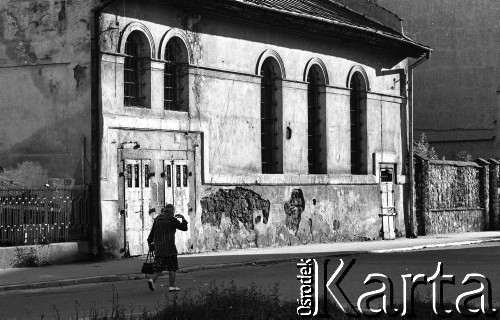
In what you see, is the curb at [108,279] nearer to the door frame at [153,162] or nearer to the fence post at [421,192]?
the door frame at [153,162]

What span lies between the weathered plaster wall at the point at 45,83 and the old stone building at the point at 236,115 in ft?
0.16

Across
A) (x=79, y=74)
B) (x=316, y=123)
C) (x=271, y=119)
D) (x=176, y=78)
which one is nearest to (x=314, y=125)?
(x=316, y=123)

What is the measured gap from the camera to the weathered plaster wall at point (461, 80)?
46938mm

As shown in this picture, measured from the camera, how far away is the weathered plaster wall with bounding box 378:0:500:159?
1848 inches

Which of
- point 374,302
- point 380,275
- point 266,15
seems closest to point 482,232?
point 266,15

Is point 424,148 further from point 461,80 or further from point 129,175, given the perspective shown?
point 129,175

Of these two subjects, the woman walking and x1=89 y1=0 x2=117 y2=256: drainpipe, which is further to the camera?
x1=89 y1=0 x2=117 y2=256: drainpipe

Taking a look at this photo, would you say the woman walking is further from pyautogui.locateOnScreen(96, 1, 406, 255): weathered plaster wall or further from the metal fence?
pyautogui.locateOnScreen(96, 1, 406, 255): weathered plaster wall

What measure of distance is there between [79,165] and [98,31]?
9.72ft

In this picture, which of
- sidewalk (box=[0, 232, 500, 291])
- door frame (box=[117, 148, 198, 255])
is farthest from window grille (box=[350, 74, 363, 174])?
door frame (box=[117, 148, 198, 255])

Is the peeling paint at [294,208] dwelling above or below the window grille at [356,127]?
below

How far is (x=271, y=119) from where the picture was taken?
31.0 meters

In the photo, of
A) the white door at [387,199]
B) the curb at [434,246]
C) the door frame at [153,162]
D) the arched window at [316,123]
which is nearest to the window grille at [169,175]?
the door frame at [153,162]

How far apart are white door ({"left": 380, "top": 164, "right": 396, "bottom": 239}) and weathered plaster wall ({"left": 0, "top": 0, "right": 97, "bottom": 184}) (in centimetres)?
1290
